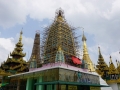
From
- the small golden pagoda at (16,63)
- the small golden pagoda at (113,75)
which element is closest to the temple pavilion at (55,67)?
the small golden pagoda at (16,63)

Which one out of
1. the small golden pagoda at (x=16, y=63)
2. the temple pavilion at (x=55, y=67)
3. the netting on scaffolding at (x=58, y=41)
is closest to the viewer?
the temple pavilion at (x=55, y=67)

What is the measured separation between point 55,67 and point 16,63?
21.4 metres

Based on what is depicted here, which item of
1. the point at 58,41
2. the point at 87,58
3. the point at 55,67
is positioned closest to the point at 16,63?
Answer: the point at 58,41

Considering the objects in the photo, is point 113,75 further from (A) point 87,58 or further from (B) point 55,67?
(B) point 55,67

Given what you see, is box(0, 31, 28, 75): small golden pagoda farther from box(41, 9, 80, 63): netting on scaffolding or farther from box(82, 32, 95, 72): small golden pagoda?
box(82, 32, 95, 72): small golden pagoda

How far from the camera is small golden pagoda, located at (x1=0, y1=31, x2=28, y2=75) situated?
33062mm

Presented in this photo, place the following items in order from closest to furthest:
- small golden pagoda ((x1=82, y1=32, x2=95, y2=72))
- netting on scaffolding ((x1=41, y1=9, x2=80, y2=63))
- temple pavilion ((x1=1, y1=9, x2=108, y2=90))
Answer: temple pavilion ((x1=1, y1=9, x2=108, y2=90)) < netting on scaffolding ((x1=41, y1=9, x2=80, y2=63)) < small golden pagoda ((x1=82, y1=32, x2=95, y2=72))

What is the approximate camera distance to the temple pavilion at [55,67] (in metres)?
16.8

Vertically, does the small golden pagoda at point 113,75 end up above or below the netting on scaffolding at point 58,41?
below

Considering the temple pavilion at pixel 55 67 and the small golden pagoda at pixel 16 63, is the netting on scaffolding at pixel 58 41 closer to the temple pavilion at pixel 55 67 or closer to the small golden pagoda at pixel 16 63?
the temple pavilion at pixel 55 67

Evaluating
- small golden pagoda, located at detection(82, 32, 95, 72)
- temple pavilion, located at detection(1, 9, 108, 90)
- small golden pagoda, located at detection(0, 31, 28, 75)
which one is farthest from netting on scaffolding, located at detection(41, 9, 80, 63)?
small golden pagoda, located at detection(0, 31, 28, 75)

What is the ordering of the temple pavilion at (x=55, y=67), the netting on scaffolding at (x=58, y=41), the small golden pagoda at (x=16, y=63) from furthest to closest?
the small golden pagoda at (x=16, y=63), the netting on scaffolding at (x=58, y=41), the temple pavilion at (x=55, y=67)

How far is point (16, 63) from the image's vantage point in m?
34.7

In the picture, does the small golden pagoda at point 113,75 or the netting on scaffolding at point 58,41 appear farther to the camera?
the small golden pagoda at point 113,75
